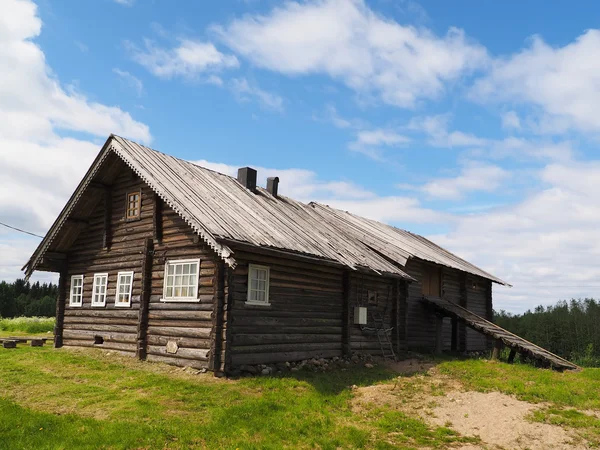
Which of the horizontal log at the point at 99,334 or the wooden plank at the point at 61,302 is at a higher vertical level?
the wooden plank at the point at 61,302

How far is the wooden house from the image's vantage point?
14695mm

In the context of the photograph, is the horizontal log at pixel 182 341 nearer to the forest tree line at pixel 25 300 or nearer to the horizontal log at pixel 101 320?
the horizontal log at pixel 101 320

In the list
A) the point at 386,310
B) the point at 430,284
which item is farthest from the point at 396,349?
the point at 430,284

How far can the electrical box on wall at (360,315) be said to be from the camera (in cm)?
1911

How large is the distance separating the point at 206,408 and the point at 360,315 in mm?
8942

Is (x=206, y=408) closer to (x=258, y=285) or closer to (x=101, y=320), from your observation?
(x=258, y=285)

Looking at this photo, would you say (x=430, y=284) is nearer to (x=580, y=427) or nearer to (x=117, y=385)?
(x=580, y=427)

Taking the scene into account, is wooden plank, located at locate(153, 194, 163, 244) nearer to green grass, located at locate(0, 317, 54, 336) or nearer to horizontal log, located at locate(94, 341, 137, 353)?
horizontal log, located at locate(94, 341, 137, 353)

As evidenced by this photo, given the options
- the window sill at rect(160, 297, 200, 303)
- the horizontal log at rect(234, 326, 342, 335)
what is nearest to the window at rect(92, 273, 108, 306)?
the window sill at rect(160, 297, 200, 303)

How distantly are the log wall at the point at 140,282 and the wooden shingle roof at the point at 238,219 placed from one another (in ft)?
3.02

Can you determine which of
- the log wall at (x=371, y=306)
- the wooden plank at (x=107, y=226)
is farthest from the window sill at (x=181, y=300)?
the log wall at (x=371, y=306)

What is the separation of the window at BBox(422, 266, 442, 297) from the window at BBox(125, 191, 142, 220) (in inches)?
562

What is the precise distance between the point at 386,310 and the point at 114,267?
10635mm

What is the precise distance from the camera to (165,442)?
9.21m
